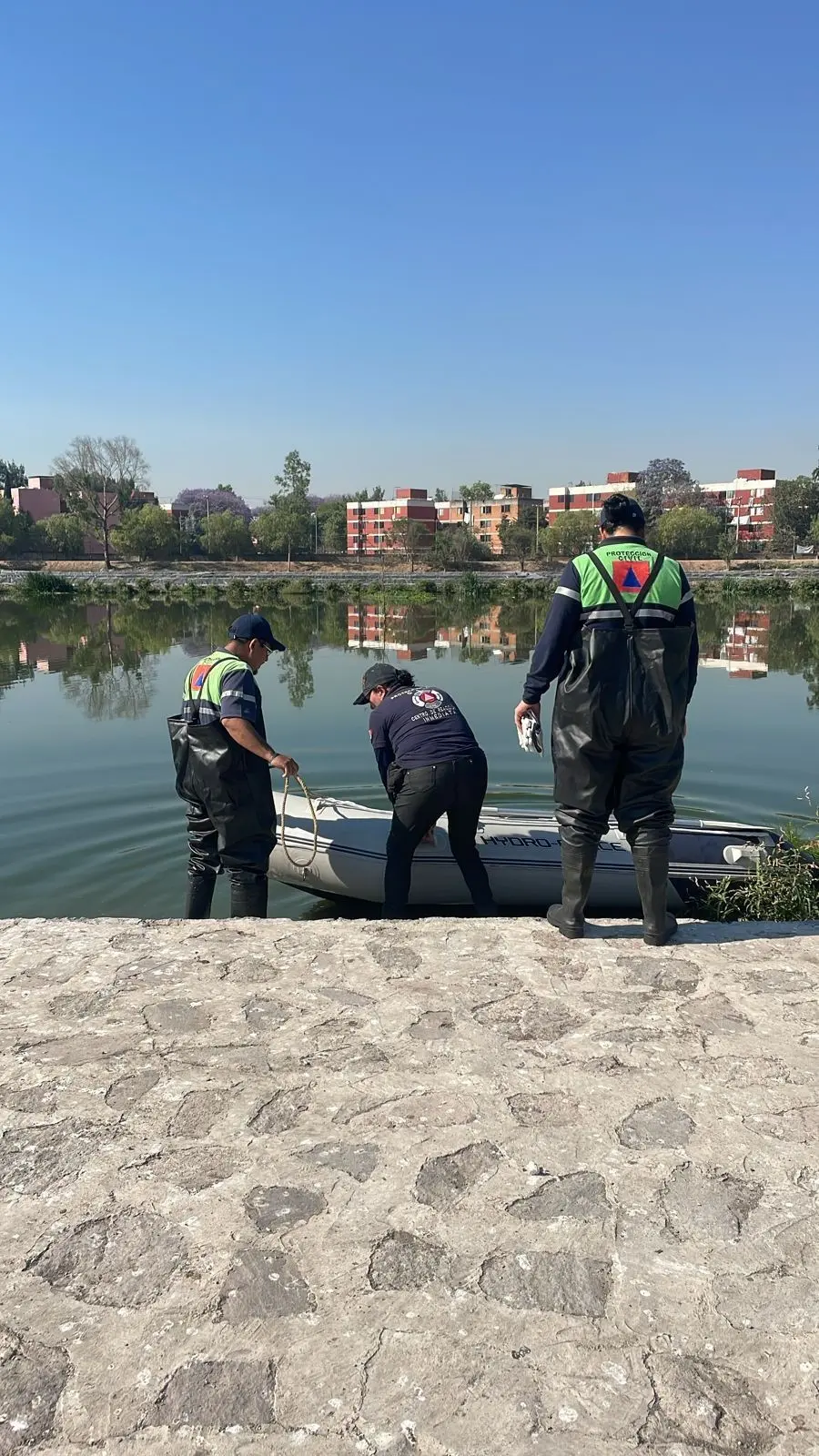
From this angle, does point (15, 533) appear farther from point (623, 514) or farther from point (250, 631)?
point (623, 514)

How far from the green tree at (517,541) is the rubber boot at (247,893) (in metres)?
79.9

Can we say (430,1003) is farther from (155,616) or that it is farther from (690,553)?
(690,553)

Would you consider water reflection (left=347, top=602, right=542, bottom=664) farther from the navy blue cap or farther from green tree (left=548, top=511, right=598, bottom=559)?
green tree (left=548, top=511, right=598, bottom=559)

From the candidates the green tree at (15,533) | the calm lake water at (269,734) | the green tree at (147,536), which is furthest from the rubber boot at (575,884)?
the green tree at (15,533)

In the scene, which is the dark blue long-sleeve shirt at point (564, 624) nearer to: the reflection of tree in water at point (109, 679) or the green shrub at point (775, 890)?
the green shrub at point (775, 890)

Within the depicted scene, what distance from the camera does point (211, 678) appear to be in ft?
15.2

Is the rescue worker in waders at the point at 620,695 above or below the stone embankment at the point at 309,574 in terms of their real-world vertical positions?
below

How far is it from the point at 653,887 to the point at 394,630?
2612 cm

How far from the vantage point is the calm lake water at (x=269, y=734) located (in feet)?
22.8

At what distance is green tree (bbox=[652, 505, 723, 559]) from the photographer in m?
81.6

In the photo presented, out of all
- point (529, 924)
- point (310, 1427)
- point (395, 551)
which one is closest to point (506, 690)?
point (529, 924)

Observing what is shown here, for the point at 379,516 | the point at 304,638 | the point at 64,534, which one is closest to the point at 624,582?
the point at 304,638

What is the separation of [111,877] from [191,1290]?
4961 millimetres

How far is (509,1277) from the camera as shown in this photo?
2.06 metres
